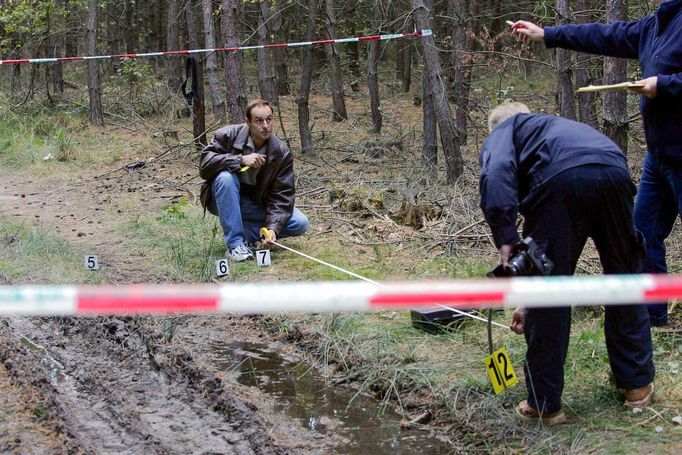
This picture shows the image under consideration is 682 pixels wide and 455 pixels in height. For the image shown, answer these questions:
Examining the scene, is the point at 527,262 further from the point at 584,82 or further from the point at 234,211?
the point at 584,82

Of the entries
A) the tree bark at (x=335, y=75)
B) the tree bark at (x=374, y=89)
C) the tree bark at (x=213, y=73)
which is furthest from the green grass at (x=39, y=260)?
the tree bark at (x=374, y=89)

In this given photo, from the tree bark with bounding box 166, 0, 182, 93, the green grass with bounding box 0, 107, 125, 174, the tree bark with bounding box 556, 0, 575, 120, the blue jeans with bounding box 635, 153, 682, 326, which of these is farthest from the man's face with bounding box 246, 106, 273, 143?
the tree bark with bounding box 166, 0, 182, 93

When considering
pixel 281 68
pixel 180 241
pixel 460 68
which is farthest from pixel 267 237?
pixel 281 68

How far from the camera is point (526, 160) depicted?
11.1ft

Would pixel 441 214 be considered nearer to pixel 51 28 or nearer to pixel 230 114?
pixel 230 114

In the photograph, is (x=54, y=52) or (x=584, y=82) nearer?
(x=584, y=82)

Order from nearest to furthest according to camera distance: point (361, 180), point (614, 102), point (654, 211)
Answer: point (654, 211) → point (614, 102) → point (361, 180)

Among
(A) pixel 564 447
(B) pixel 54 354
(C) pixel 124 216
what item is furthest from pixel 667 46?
(C) pixel 124 216

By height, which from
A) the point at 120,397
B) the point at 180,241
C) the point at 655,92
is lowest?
the point at 120,397

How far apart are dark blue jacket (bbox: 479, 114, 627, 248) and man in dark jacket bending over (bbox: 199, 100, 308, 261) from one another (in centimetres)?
333

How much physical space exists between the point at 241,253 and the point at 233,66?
4.63 meters

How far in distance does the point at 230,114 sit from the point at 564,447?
8.01 m

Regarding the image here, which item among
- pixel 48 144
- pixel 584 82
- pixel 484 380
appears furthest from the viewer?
pixel 48 144

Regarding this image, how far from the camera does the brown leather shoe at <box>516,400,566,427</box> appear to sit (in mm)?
3467
